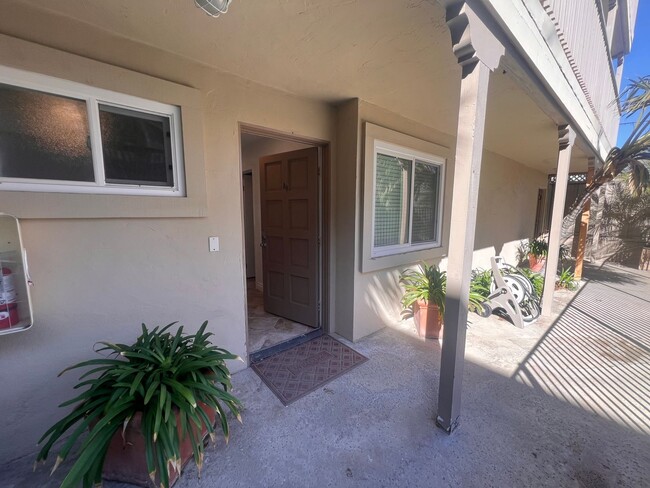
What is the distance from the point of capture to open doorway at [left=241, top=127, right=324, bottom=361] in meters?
2.87

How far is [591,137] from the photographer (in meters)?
3.80

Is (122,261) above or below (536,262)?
above

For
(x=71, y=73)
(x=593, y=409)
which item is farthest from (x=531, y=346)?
(x=71, y=73)

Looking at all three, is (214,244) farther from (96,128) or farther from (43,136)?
(43,136)

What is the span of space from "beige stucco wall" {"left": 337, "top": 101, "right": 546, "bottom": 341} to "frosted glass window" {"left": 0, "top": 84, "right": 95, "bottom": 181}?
205 centimetres

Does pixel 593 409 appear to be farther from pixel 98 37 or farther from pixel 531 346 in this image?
pixel 98 37

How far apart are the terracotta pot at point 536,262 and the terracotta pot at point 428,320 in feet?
16.2

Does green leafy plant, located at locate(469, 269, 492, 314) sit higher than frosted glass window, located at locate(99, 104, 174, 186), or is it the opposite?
frosted glass window, located at locate(99, 104, 174, 186)

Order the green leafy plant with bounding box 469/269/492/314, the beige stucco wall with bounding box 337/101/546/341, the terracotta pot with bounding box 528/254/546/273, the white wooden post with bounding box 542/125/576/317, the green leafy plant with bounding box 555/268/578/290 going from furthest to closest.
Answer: the terracotta pot with bounding box 528/254/546/273, the green leafy plant with bounding box 555/268/578/290, the green leafy plant with bounding box 469/269/492/314, the white wooden post with bounding box 542/125/576/317, the beige stucco wall with bounding box 337/101/546/341

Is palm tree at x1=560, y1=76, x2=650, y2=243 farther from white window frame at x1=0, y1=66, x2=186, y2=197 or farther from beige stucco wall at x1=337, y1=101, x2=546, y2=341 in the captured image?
white window frame at x1=0, y1=66, x2=186, y2=197

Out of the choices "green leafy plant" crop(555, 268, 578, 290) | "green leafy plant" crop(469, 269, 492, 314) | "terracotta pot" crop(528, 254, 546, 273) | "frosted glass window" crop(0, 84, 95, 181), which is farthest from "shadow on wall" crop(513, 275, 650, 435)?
"frosted glass window" crop(0, 84, 95, 181)

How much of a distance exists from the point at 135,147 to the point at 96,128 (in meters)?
0.21

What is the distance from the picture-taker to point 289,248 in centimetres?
319

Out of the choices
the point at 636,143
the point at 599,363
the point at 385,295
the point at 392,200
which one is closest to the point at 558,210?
the point at 636,143
